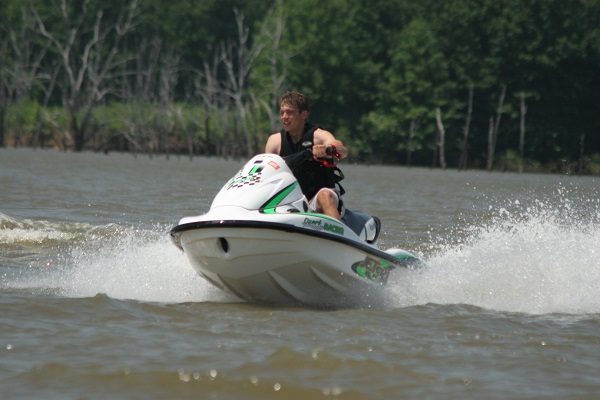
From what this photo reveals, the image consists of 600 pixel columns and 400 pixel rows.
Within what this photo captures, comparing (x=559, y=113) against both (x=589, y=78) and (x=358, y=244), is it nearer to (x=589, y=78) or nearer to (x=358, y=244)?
(x=589, y=78)

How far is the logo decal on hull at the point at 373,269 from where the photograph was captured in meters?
7.81

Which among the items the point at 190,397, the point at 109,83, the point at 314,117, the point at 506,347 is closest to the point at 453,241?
the point at 506,347

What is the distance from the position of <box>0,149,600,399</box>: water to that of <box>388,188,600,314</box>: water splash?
17mm

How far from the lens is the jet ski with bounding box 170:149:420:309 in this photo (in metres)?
7.24

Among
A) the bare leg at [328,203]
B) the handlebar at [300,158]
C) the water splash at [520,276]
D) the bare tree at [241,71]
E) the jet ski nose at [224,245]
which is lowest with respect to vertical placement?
the water splash at [520,276]

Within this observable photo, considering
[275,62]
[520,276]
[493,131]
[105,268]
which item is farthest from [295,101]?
[493,131]

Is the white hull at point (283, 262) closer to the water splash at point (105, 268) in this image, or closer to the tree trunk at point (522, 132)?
the water splash at point (105, 268)

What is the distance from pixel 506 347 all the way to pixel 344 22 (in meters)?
58.0

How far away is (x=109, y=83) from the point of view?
71.7 meters

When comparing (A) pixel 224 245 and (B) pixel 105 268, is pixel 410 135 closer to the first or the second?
(B) pixel 105 268

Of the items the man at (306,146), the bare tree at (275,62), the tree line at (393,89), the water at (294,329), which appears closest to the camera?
the water at (294,329)

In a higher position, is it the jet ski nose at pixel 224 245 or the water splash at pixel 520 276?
the jet ski nose at pixel 224 245

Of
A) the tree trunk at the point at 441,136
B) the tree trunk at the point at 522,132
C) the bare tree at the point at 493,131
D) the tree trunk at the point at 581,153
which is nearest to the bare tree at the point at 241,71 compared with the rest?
the tree trunk at the point at 441,136

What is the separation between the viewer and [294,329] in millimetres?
6797
